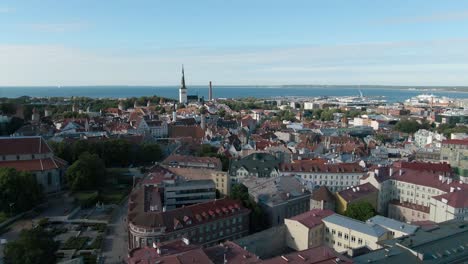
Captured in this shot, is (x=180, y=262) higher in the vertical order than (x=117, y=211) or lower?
higher

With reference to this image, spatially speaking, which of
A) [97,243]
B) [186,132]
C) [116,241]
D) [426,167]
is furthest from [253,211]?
[186,132]

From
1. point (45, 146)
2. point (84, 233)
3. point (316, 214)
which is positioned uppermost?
point (45, 146)

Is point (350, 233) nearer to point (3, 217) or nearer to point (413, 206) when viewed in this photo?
point (413, 206)

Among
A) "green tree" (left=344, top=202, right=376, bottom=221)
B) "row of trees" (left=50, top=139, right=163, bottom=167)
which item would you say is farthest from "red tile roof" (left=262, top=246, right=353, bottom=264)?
"row of trees" (left=50, top=139, right=163, bottom=167)

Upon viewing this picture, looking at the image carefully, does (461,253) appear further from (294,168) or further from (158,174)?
(158,174)

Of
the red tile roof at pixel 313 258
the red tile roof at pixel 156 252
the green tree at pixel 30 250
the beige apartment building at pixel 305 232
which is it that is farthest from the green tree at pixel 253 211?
the green tree at pixel 30 250

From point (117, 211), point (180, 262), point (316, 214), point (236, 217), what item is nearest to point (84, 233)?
point (117, 211)
